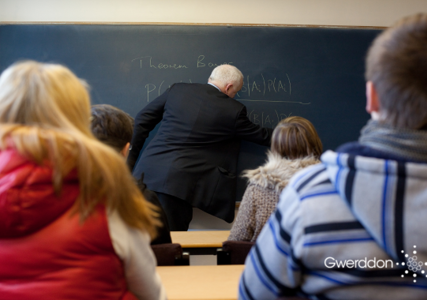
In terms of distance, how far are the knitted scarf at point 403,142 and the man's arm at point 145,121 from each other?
2.41 metres

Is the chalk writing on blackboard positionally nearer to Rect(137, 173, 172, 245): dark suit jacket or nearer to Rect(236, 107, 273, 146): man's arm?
Rect(236, 107, 273, 146): man's arm

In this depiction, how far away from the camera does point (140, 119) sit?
3053 millimetres

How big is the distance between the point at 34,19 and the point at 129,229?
294cm

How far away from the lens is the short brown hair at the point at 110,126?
1.46 metres

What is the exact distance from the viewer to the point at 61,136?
2.76ft

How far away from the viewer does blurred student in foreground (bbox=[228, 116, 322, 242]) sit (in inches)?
68.6

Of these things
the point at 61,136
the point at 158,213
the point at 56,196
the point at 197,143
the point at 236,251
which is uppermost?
the point at 61,136

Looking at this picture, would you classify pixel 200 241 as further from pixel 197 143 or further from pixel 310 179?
pixel 310 179

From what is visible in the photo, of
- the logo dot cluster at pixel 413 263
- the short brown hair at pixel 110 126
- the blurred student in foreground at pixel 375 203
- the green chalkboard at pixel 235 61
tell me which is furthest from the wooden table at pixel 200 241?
the logo dot cluster at pixel 413 263

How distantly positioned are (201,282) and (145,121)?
1898 millimetres

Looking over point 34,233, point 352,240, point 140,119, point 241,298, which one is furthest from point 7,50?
point 352,240

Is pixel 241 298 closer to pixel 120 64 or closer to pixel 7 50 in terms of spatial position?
pixel 120 64

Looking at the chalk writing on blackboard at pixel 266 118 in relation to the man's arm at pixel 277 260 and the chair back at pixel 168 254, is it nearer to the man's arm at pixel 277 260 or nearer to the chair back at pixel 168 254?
the chair back at pixel 168 254

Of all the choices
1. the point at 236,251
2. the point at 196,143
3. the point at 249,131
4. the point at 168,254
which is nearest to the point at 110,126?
the point at 168,254
